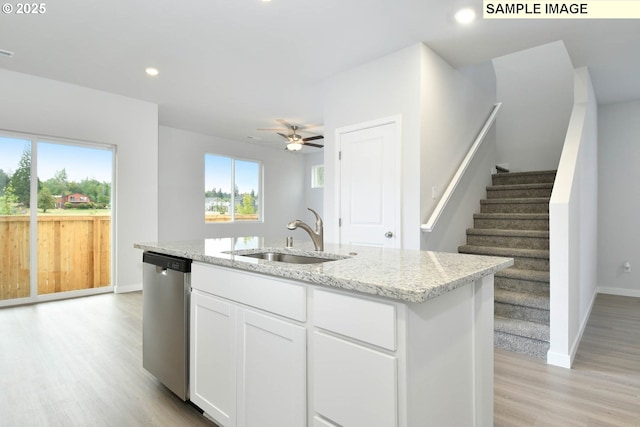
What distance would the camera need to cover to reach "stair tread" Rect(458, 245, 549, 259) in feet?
10.8

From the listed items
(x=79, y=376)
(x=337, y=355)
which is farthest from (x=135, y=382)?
(x=337, y=355)

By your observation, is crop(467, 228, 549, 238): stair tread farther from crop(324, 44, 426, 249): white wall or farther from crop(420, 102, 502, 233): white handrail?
crop(324, 44, 426, 249): white wall

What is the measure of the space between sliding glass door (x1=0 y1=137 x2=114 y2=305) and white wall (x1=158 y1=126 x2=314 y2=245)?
5.22 ft

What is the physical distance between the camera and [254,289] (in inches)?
60.1

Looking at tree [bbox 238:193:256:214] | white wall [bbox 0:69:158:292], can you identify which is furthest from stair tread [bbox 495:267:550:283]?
tree [bbox 238:193:256:214]

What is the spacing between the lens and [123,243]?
15.8 feet

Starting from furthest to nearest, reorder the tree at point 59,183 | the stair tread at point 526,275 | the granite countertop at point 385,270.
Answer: the tree at point 59,183
the stair tread at point 526,275
the granite countertop at point 385,270

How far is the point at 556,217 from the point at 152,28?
3661 mm

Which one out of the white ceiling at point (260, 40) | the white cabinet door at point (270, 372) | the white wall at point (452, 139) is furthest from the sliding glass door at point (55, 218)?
the white wall at point (452, 139)

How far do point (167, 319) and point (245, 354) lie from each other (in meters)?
0.75

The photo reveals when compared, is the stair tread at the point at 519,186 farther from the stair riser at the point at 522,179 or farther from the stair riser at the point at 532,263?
the stair riser at the point at 532,263

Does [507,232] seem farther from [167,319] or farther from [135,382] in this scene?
[135,382]

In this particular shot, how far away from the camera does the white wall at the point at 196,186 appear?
649cm

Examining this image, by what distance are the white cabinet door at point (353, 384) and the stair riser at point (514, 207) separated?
384 centimetres
